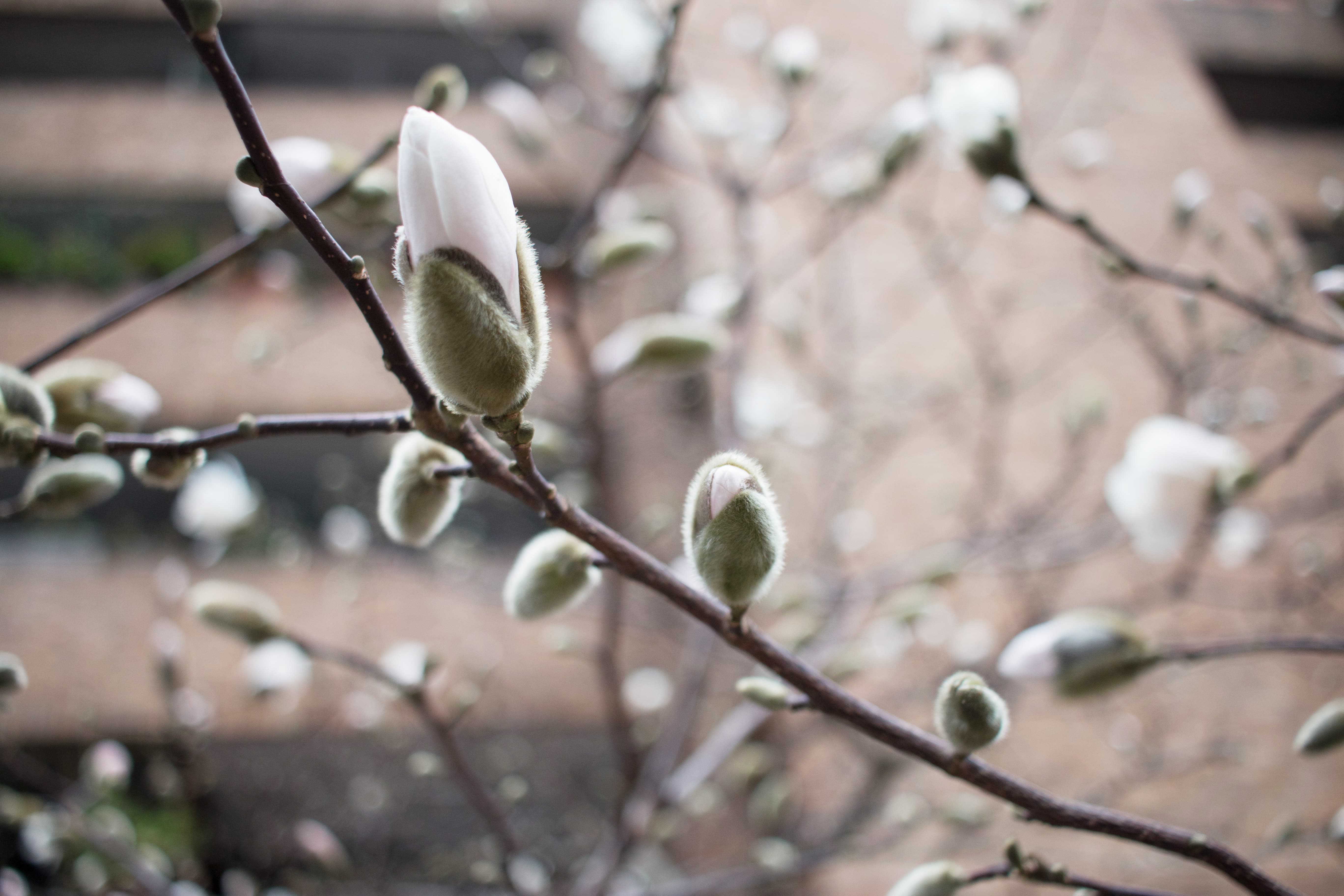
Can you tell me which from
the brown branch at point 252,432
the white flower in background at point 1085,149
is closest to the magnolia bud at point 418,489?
the brown branch at point 252,432

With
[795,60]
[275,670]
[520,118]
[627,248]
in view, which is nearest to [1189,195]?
[795,60]

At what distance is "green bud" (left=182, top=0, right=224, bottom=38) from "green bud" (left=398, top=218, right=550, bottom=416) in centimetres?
8

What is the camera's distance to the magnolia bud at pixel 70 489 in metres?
0.41

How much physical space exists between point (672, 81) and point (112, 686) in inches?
118

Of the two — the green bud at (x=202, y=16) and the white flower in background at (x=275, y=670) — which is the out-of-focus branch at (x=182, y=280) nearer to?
the green bud at (x=202, y=16)

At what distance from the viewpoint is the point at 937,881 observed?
352 millimetres

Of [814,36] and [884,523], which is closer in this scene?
[884,523]

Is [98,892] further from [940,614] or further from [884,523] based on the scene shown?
[884,523]

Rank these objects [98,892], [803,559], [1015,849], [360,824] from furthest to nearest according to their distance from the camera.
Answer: [360,824], [803,559], [98,892], [1015,849]

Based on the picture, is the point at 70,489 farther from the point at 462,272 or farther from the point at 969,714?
the point at 969,714

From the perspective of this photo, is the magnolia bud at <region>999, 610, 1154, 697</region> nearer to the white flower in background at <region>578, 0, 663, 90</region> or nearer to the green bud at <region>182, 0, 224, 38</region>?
the green bud at <region>182, 0, 224, 38</region>

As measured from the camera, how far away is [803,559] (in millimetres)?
2057

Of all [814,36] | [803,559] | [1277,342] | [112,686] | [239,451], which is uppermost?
[814,36]

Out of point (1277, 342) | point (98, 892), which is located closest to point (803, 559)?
point (1277, 342)
